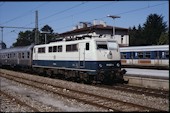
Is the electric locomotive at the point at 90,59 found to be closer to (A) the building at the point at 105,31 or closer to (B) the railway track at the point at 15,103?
(B) the railway track at the point at 15,103

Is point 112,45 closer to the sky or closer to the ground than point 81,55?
closer to the sky

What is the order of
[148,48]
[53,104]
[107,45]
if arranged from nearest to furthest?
[53,104] < [107,45] < [148,48]

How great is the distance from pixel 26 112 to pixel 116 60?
9.30m

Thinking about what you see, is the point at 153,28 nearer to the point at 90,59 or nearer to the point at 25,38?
the point at 25,38

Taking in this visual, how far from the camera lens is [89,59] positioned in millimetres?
17922

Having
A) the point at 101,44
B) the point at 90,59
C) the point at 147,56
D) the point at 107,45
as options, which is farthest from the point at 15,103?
the point at 147,56

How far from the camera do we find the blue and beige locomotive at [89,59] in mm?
17641

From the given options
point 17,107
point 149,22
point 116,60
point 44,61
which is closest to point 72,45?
point 116,60

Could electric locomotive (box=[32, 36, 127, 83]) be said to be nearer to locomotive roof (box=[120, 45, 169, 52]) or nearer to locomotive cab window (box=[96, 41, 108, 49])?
locomotive cab window (box=[96, 41, 108, 49])

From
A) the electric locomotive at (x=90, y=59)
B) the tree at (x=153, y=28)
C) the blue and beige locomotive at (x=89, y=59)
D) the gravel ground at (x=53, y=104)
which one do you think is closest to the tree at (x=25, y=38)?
the tree at (x=153, y=28)

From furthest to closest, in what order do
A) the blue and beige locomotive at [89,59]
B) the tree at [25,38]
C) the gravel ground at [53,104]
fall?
the tree at [25,38], the blue and beige locomotive at [89,59], the gravel ground at [53,104]

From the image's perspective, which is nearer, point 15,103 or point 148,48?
point 15,103

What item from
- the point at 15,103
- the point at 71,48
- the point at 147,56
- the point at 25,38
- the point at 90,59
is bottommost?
the point at 15,103

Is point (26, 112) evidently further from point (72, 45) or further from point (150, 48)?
point (150, 48)
